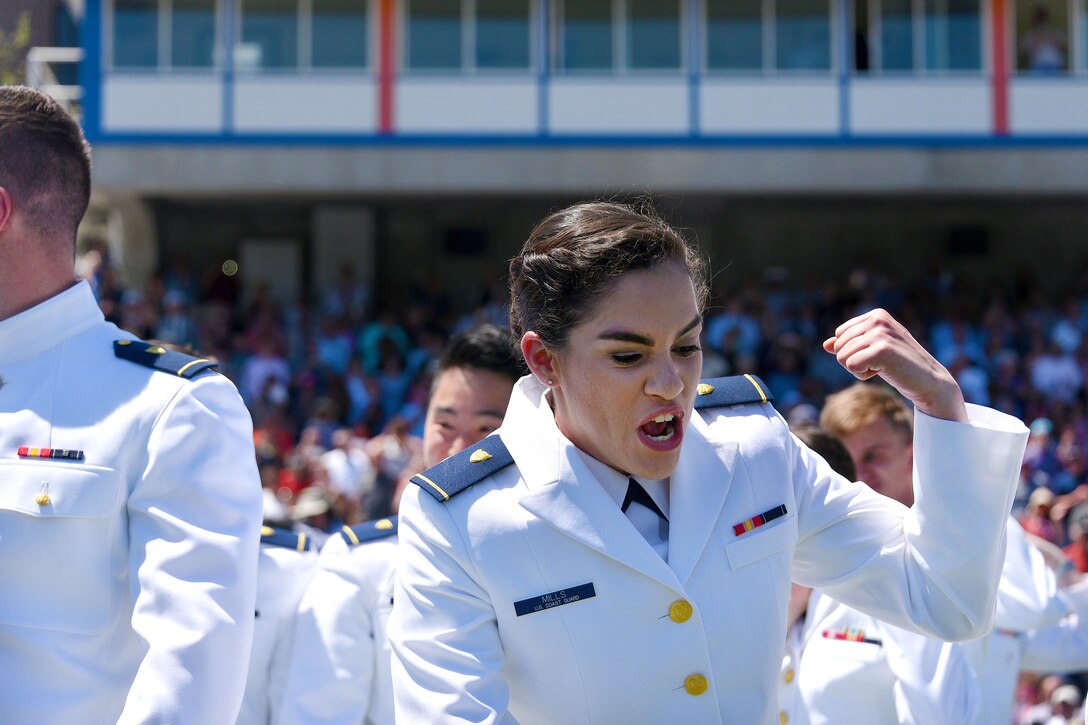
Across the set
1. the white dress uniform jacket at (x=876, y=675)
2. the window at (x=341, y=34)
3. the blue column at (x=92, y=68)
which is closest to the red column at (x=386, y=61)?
the window at (x=341, y=34)

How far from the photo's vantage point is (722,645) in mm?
2689

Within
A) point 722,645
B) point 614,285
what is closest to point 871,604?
point 722,645

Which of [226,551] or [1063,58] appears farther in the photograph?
[1063,58]

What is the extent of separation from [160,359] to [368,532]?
1278 millimetres

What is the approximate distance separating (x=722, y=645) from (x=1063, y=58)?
2293cm

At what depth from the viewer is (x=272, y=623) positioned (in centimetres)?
396

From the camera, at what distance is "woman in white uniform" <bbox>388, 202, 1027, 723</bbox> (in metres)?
2.65

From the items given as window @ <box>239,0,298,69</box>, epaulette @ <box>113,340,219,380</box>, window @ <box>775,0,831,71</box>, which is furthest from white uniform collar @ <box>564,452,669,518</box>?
window @ <box>775,0,831,71</box>

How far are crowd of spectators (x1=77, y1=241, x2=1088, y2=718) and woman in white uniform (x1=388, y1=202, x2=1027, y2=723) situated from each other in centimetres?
1011

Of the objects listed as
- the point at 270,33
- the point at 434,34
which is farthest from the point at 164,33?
the point at 434,34

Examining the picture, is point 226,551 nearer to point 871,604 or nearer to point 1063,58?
point 871,604

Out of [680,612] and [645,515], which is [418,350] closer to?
[645,515]

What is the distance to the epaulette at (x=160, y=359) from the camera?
2895mm

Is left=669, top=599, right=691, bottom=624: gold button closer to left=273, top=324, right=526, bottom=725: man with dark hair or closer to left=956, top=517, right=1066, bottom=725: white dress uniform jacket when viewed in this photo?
left=273, top=324, right=526, bottom=725: man with dark hair
